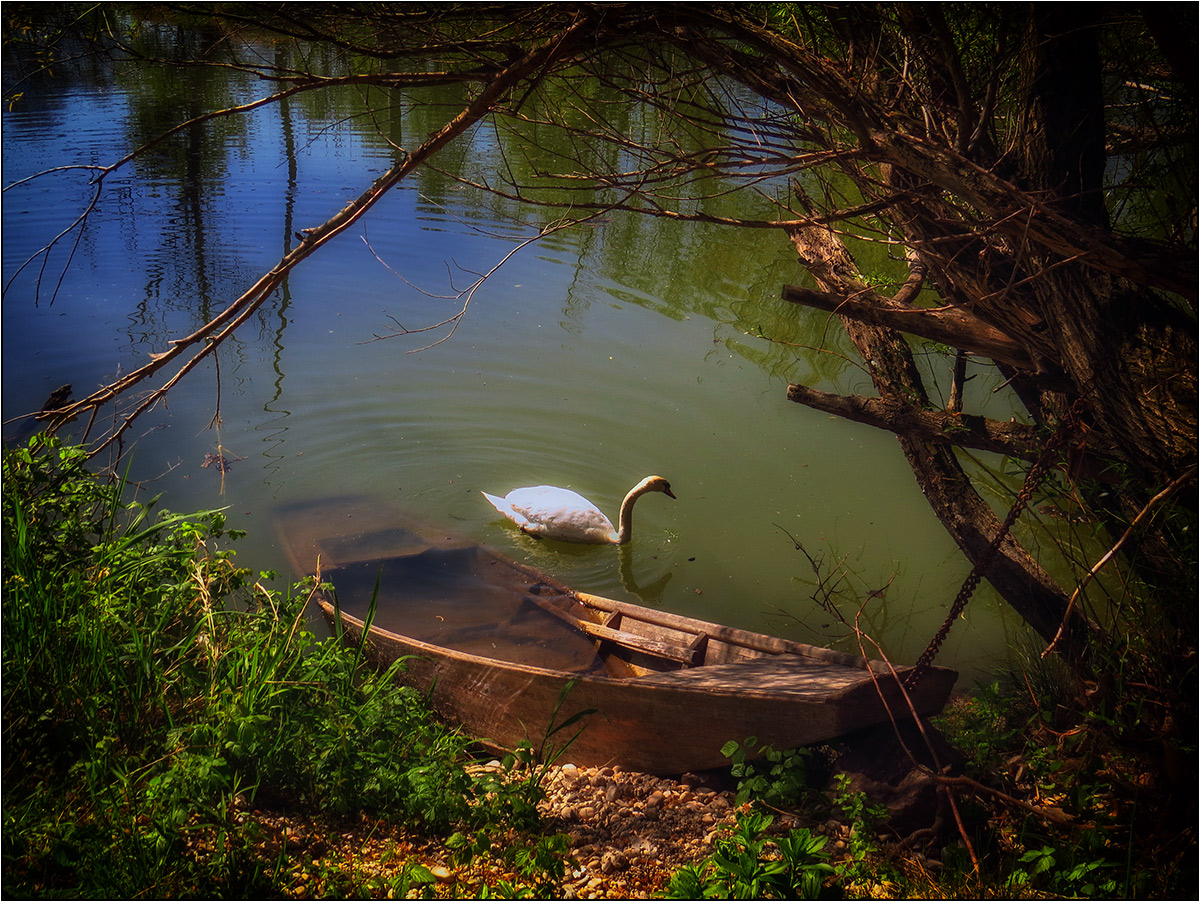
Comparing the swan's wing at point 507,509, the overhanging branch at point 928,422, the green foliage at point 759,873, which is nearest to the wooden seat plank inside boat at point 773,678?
the green foliage at point 759,873

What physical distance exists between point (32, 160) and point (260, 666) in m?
11.7

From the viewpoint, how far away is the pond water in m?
6.30

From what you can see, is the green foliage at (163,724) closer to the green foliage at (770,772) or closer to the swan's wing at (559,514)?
the green foliage at (770,772)

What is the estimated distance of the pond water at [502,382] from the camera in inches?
248

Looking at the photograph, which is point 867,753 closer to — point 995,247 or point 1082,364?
point 1082,364

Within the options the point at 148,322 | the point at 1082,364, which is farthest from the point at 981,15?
the point at 148,322

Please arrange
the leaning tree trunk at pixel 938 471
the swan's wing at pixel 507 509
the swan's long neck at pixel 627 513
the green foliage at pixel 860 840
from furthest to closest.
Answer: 1. the swan's wing at pixel 507 509
2. the swan's long neck at pixel 627 513
3. the leaning tree trunk at pixel 938 471
4. the green foliage at pixel 860 840

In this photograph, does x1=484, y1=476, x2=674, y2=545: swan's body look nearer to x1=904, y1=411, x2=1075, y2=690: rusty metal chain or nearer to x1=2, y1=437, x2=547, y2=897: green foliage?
x1=2, y1=437, x2=547, y2=897: green foliage

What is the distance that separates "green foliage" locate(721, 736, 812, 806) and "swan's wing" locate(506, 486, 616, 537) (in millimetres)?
2886

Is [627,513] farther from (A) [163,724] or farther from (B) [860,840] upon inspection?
(A) [163,724]

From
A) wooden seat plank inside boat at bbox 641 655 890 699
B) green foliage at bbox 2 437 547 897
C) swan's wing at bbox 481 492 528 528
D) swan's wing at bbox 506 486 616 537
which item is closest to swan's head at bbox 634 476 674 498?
swan's wing at bbox 506 486 616 537

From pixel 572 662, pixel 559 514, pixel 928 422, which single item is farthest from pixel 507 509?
pixel 928 422

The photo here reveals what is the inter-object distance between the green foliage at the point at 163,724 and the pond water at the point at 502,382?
225 centimetres

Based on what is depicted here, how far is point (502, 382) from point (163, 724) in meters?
5.53
